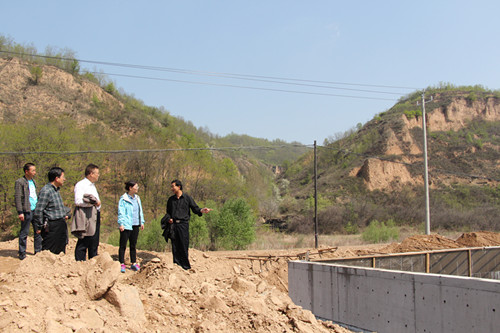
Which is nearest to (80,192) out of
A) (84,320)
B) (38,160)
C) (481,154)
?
(84,320)

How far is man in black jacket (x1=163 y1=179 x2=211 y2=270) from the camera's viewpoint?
7.72m

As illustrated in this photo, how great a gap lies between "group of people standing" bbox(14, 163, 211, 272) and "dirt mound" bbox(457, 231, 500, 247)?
38.8 feet

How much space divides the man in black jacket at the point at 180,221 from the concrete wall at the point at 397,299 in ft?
7.24

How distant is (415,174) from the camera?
48.2 metres

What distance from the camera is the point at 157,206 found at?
26359 mm

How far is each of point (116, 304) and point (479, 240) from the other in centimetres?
1504

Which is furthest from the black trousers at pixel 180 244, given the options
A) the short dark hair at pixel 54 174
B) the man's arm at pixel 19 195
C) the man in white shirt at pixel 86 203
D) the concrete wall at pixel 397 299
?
the man's arm at pixel 19 195

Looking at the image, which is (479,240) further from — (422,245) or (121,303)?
(121,303)

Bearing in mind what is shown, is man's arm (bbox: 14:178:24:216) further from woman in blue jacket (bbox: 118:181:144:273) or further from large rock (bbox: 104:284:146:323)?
large rock (bbox: 104:284:146:323)

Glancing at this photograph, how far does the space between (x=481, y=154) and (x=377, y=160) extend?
14519 mm

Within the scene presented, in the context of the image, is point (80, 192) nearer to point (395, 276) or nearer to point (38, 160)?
point (395, 276)

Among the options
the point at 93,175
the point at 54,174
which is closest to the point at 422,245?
the point at 93,175

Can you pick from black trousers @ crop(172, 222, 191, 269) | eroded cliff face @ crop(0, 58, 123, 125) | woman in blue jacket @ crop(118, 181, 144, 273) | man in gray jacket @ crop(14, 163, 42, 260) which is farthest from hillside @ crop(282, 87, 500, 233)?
eroded cliff face @ crop(0, 58, 123, 125)

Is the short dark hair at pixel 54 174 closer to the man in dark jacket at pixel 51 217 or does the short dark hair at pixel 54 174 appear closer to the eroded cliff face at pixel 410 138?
the man in dark jacket at pixel 51 217
